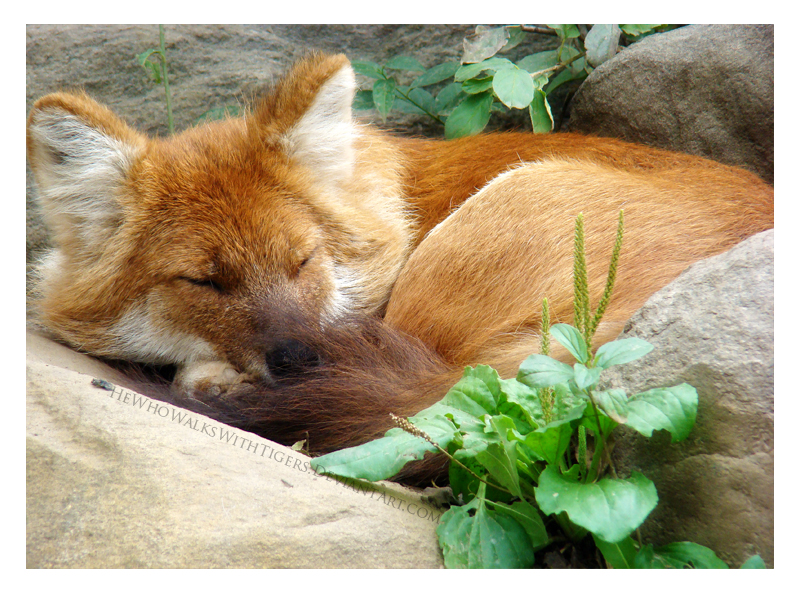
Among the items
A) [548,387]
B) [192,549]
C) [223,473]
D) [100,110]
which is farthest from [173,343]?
[548,387]

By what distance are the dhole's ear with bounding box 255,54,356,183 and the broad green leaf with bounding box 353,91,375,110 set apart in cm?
119

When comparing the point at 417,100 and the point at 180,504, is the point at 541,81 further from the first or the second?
the point at 180,504

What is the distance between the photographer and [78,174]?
312 cm

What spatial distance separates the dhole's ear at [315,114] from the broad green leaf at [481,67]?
3.21 ft

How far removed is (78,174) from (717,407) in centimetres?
294

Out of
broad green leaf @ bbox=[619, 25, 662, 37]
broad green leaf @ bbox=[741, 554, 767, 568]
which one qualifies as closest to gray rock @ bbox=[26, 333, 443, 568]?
broad green leaf @ bbox=[741, 554, 767, 568]

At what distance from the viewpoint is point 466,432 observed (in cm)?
202

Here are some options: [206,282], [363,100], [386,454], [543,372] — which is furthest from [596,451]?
[363,100]

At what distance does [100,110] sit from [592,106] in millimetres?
3210

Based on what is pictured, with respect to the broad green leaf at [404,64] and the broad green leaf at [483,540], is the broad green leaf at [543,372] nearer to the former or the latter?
the broad green leaf at [483,540]

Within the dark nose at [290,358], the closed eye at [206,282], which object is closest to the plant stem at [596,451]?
the dark nose at [290,358]

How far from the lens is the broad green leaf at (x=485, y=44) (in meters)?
4.26

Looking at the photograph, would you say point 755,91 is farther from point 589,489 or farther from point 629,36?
point 589,489

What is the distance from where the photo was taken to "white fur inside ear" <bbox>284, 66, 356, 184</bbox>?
3336 mm
